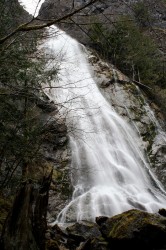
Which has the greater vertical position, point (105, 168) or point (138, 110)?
point (138, 110)

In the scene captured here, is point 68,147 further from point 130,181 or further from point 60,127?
point 130,181

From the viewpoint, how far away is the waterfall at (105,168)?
11.0m

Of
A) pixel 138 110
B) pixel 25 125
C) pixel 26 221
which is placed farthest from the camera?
pixel 138 110

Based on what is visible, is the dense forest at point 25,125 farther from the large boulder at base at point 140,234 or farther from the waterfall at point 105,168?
the waterfall at point 105,168

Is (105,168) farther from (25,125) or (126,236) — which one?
(126,236)

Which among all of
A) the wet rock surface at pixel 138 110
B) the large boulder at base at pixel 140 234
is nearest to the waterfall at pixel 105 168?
the wet rock surface at pixel 138 110

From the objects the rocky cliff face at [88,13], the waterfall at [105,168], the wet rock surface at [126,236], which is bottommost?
the waterfall at [105,168]

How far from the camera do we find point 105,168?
1367 cm

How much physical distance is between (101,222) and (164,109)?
13.0 m

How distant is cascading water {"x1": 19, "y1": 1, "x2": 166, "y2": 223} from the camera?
11.0m

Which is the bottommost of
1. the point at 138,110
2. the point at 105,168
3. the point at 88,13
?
the point at 105,168

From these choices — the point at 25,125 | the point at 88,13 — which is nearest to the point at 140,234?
the point at 25,125

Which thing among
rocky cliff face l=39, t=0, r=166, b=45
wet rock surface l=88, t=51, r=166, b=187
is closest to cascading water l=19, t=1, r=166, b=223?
wet rock surface l=88, t=51, r=166, b=187

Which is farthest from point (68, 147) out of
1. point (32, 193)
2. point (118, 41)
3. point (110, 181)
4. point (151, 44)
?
point (151, 44)
